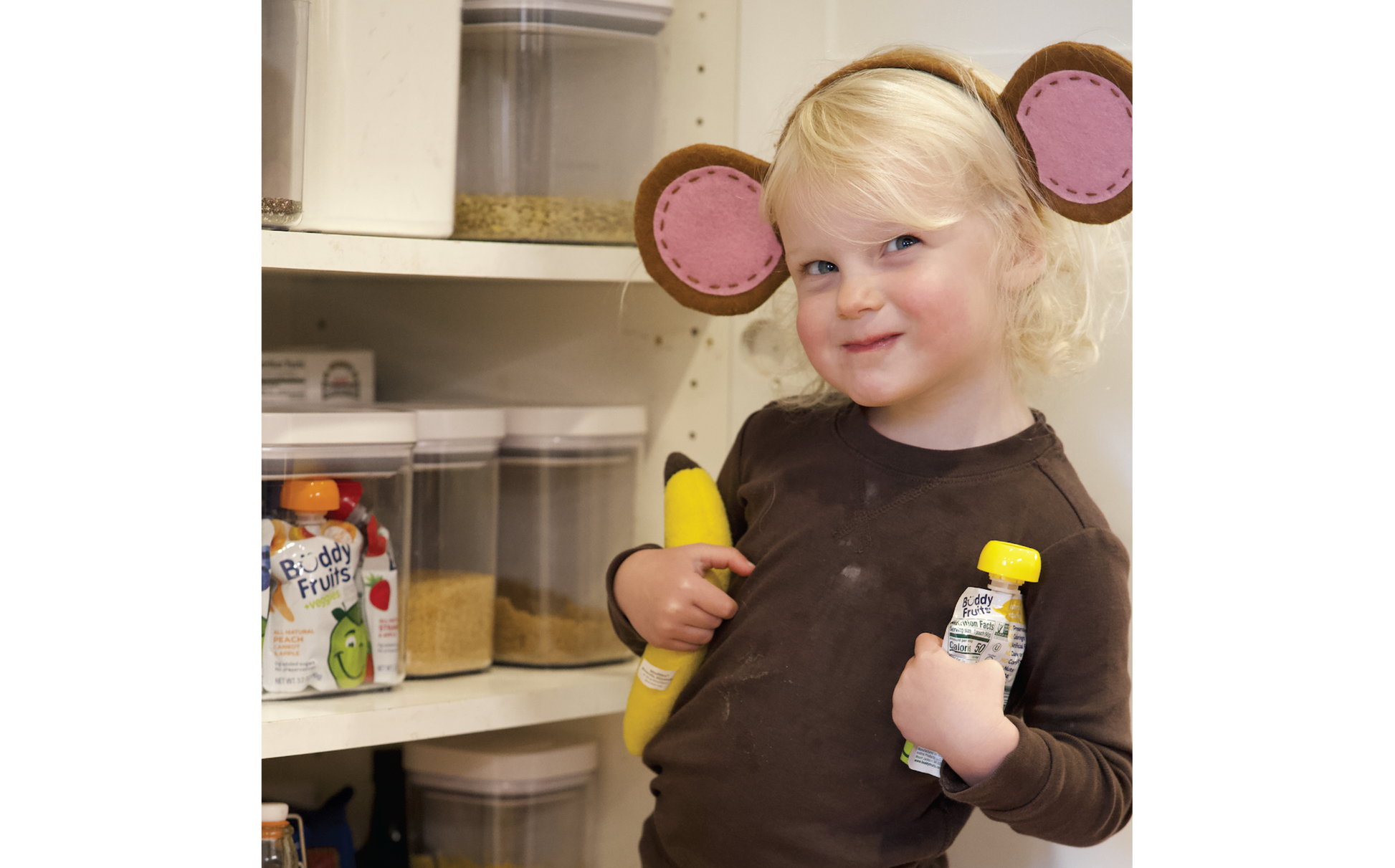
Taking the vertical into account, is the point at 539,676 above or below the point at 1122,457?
below

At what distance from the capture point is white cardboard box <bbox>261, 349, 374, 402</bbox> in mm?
1126

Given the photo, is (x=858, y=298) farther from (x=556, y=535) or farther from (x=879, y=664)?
(x=556, y=535)

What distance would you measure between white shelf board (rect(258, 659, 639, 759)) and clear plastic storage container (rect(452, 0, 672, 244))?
1.26 feet

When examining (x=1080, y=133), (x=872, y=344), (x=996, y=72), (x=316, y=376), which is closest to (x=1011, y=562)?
(x=872, y=344)

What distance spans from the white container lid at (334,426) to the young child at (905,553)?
0.27m

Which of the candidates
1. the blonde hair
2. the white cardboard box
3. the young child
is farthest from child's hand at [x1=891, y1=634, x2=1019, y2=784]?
the white cardboard box

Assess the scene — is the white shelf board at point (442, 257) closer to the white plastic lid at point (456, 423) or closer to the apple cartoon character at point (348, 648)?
the white plastic lid at point (456, 423)

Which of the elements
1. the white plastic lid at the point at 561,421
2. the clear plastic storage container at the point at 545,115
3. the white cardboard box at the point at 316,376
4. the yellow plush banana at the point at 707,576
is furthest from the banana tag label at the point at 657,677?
the white cardboard box at the point at 316,376

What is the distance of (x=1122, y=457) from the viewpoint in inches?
35.6
